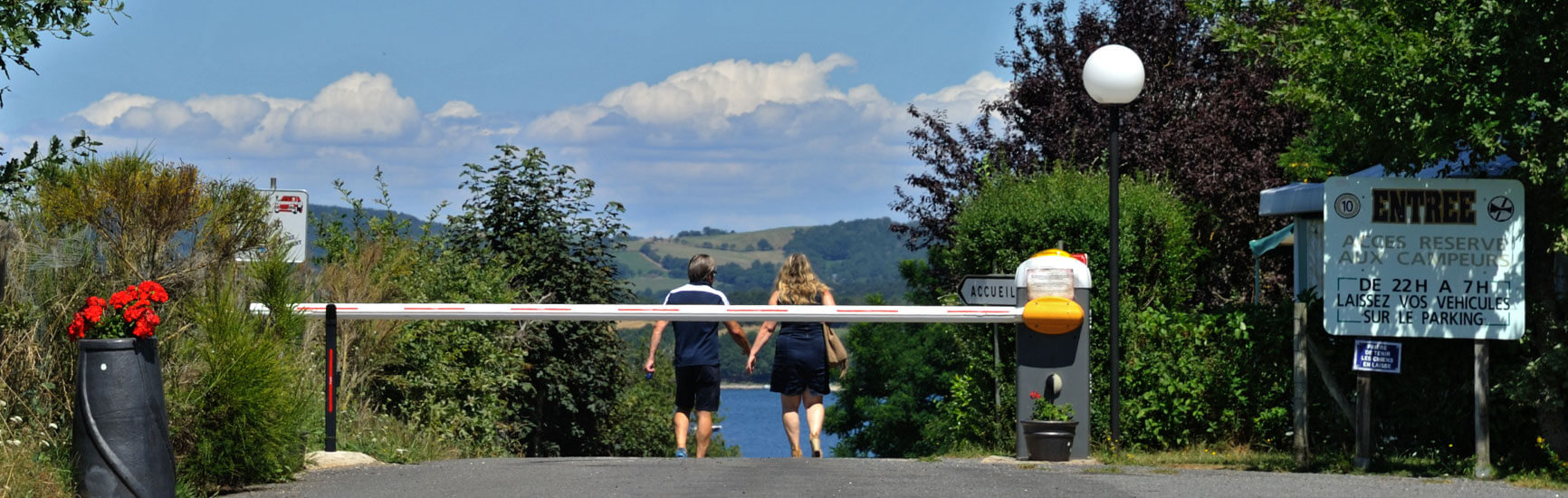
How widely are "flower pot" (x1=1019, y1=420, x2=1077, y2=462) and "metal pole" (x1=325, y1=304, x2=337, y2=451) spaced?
4.64 metres

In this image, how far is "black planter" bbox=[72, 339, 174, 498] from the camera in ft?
25.1

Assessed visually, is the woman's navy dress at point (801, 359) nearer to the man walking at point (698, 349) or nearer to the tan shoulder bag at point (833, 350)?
the tan shoulder bag at point (833, 350)

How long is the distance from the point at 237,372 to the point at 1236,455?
6.80 m

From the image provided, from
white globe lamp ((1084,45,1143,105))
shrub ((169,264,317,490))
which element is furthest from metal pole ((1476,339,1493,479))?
shrub ((169,264,317,490))

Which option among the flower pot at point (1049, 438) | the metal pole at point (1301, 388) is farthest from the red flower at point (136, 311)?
the metal pole at point (1301, 388)

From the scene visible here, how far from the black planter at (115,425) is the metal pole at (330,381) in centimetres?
287

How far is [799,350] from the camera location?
12.4 metres

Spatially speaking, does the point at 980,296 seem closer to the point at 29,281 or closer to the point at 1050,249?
the point at 1050,249

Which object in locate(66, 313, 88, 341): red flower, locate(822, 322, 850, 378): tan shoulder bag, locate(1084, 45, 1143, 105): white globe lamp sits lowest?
locate(822, 322, 850, 378): tan shoulder bag

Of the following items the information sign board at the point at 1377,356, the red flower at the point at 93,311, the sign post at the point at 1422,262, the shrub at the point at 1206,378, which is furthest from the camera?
the shrub at the point at 1206,378

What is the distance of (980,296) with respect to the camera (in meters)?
12.2

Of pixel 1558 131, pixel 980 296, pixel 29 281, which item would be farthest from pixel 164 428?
pixel 1558 131

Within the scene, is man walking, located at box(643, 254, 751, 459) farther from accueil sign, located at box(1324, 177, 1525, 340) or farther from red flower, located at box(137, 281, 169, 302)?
red flower, located at box(137, 281, 169, 302)

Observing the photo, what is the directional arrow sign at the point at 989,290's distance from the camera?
11984mm
